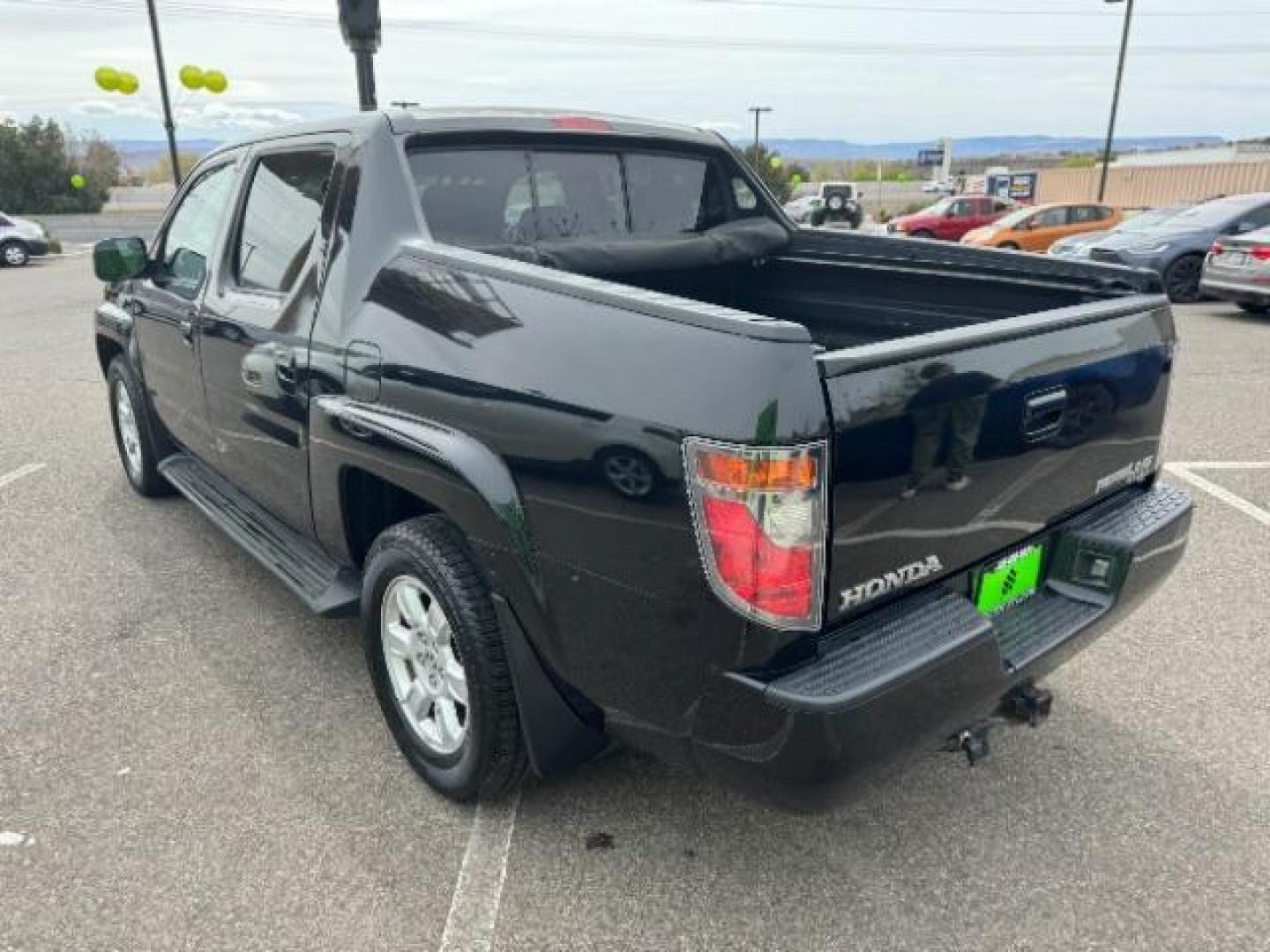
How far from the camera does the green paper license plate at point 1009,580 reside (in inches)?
94.0

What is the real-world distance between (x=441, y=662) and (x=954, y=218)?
85.2 feet

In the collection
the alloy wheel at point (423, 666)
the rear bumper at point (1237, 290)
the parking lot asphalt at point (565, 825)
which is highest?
the alloy wheel at point (423, 666)

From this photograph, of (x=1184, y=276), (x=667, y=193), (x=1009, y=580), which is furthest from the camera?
(x=1184, y=276)

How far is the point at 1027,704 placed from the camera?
8.25 ft

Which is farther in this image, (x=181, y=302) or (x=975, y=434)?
(x=181, y=302)

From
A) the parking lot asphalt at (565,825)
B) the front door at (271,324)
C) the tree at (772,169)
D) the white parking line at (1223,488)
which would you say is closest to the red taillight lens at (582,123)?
the front door at (271,324)

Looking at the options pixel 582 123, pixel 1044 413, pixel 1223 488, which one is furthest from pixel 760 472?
pixel 1223 488

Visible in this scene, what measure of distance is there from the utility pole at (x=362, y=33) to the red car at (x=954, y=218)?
824 inches

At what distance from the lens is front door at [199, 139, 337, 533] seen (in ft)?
10.1

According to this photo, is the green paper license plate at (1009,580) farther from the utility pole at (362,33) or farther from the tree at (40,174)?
the tree at (40,174)

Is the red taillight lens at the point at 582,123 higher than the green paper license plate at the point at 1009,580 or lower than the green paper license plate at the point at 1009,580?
higher

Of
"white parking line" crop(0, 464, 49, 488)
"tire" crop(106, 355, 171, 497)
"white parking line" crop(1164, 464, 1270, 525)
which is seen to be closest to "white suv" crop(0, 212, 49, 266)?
"white parking line" crop(0, 464, 49, 488)

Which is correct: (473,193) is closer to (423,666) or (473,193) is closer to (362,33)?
(423,666)

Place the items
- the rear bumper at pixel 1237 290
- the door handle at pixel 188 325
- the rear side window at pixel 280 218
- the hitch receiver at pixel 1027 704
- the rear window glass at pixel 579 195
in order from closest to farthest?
the hitch receiver at pixel 1027 704 < the rear side window at pixel 280 218 < the rear window glass at pixel 579 195 < the door handle at pixel 188 325 < the rear bumper at pixel 1237 290
